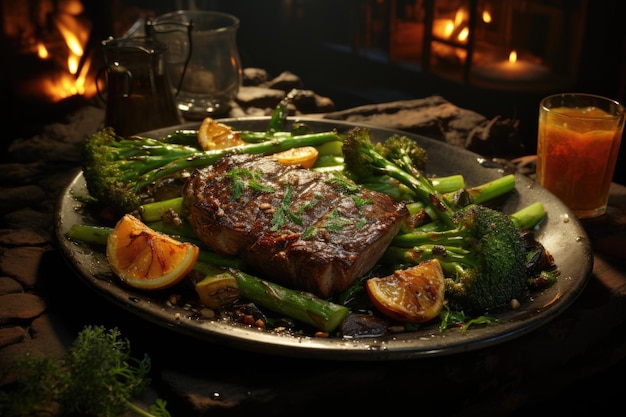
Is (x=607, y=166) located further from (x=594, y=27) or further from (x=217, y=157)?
(x=594, y=27)

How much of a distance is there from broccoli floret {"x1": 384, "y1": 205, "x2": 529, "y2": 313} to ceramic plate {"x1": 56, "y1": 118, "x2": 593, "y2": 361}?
12cm

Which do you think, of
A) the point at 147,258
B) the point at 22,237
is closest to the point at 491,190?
the point at 147,258

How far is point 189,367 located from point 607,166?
10.2ft

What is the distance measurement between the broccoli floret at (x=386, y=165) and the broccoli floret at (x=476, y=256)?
346mm

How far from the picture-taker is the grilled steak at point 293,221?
3520mm

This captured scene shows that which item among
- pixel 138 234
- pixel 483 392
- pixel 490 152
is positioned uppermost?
pixel 138 234

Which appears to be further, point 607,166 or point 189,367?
point 607,166

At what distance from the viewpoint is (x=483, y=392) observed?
12.3 feet

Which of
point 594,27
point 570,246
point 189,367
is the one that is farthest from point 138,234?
point 594,27

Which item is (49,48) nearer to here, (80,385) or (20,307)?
(20,307)

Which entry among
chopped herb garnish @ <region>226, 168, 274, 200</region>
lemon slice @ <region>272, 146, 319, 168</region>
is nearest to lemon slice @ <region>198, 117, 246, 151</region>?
lemon slice @ <region>272, 146, 319, 168</region>

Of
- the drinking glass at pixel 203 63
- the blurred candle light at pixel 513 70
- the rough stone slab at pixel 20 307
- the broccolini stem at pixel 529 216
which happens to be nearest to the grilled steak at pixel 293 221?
the broccolini stem at pixel 529 216

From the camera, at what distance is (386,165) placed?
4.48 m

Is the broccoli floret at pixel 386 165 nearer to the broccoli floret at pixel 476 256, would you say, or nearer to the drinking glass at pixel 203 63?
the broccoli floret at pixel 476 256
